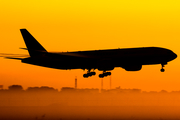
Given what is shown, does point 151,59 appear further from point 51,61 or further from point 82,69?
point 51,61

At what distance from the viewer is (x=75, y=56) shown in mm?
100250

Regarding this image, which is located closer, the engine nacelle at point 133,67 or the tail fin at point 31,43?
the engine nacelle at point 133,67

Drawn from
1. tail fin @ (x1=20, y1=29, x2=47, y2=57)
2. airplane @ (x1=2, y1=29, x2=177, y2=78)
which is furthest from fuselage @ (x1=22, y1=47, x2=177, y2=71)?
tail fin @ (x1=20, y1=29, x2=47, y2=57)

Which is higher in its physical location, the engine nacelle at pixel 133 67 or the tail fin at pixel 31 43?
the tail fin at pixel 31 43

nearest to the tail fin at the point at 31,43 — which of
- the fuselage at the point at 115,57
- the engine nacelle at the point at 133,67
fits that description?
the fuselage at the point at 115,57

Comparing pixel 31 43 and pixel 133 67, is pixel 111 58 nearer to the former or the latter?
pixel 133 67

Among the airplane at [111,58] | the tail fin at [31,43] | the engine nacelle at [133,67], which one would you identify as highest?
the tail fin at [31,43]

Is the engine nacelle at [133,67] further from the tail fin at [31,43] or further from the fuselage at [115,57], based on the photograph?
the tail fin at [31,43]

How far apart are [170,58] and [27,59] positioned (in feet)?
104

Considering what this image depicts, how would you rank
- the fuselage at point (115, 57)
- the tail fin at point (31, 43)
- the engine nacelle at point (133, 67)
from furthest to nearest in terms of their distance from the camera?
the tail fin at point (31, 43), the engine nacelle at point (133, 67), the fuselage at point (115, 57)

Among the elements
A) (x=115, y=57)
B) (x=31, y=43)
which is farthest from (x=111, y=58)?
(x=31, y=43)

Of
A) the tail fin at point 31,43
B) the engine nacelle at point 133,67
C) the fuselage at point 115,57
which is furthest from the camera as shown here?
the tail fin at point 31,43

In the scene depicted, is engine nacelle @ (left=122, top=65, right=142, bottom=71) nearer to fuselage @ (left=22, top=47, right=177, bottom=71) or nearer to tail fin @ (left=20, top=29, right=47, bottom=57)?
fuselage @ (left=22, top=47, right=177, bottom=71)

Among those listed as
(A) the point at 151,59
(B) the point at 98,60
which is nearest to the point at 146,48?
(A) the point at 151,59
